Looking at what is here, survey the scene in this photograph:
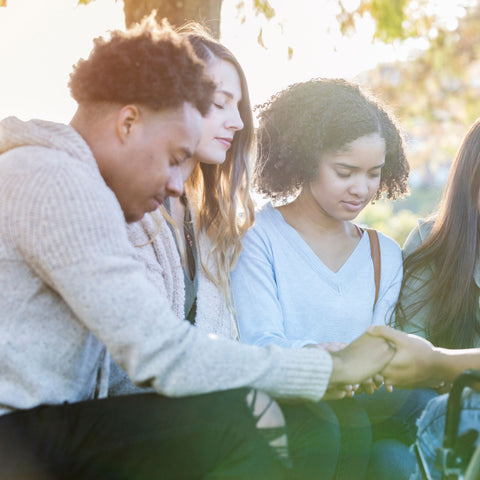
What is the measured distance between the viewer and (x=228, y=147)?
3.20 metres

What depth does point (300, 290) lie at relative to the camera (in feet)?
10.5

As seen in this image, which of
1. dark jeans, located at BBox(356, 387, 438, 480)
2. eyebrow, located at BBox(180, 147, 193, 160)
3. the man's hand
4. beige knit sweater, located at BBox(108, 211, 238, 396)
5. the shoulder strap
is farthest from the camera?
the shoulder strap

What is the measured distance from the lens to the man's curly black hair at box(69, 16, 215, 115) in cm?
211

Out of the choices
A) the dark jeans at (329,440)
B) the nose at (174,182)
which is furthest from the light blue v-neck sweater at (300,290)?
the nose at (174,182)

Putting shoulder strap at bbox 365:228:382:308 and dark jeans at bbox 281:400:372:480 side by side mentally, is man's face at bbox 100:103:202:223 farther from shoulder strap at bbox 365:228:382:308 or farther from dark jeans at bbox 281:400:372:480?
shoulder strap at bbox 365:228:382:308

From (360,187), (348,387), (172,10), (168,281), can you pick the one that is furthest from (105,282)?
(172,10)

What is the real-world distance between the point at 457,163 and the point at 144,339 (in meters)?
2.01

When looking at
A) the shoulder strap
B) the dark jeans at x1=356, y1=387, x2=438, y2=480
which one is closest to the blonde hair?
the shoulder strap

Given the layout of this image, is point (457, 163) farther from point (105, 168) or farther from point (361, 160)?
point (105, 168)

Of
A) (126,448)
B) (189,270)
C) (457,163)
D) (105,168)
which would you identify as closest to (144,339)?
(126,448)

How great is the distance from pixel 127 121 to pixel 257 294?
1.21 m

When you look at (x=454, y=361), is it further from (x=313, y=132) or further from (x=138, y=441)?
(x=313, y=132)

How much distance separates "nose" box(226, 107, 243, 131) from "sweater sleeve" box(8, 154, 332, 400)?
49.0 inches

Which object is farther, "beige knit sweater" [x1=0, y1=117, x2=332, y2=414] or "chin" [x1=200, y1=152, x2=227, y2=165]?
"chin" [x1=200, y1=152, x2=227, y2=165]
